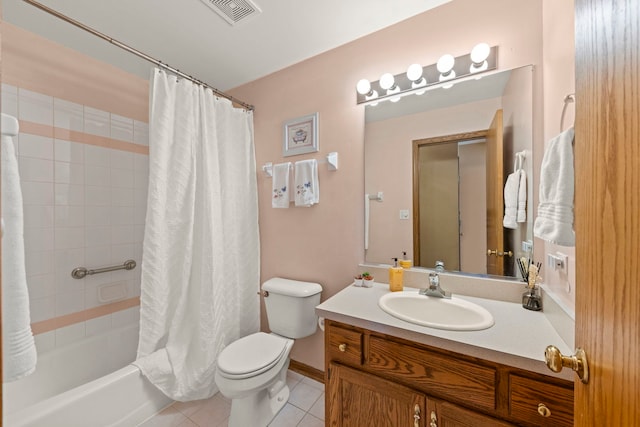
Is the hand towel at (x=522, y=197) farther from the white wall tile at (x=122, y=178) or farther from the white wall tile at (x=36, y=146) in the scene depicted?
the white wall tile at (x=36, y=146)

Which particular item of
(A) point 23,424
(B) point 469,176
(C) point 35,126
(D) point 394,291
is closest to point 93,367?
(A) point 23,424

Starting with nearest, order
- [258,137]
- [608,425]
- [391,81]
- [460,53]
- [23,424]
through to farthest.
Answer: [608,425]
[23,424]
[460,53]
[391,81]
[258,137]

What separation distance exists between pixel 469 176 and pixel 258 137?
1.56 m

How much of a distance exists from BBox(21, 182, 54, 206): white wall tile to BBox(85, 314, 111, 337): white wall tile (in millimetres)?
815

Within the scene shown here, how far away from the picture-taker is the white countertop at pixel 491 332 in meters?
0.82

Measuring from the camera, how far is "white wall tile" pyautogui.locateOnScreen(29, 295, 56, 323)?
1.49 metres

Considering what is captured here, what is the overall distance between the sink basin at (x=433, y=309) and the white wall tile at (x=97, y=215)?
192cm

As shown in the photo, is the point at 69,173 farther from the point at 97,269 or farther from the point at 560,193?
the point at 560,193

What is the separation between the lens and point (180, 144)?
1.57m

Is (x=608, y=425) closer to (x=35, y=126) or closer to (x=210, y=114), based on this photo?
(x=210, y=114)

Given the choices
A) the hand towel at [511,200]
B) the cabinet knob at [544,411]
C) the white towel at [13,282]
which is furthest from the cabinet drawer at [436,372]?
the white towel at [13,282]

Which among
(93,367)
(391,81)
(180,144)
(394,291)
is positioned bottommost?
(93,367)

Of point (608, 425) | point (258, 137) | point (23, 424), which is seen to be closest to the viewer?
point (608, 425)

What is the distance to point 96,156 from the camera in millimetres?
1749
